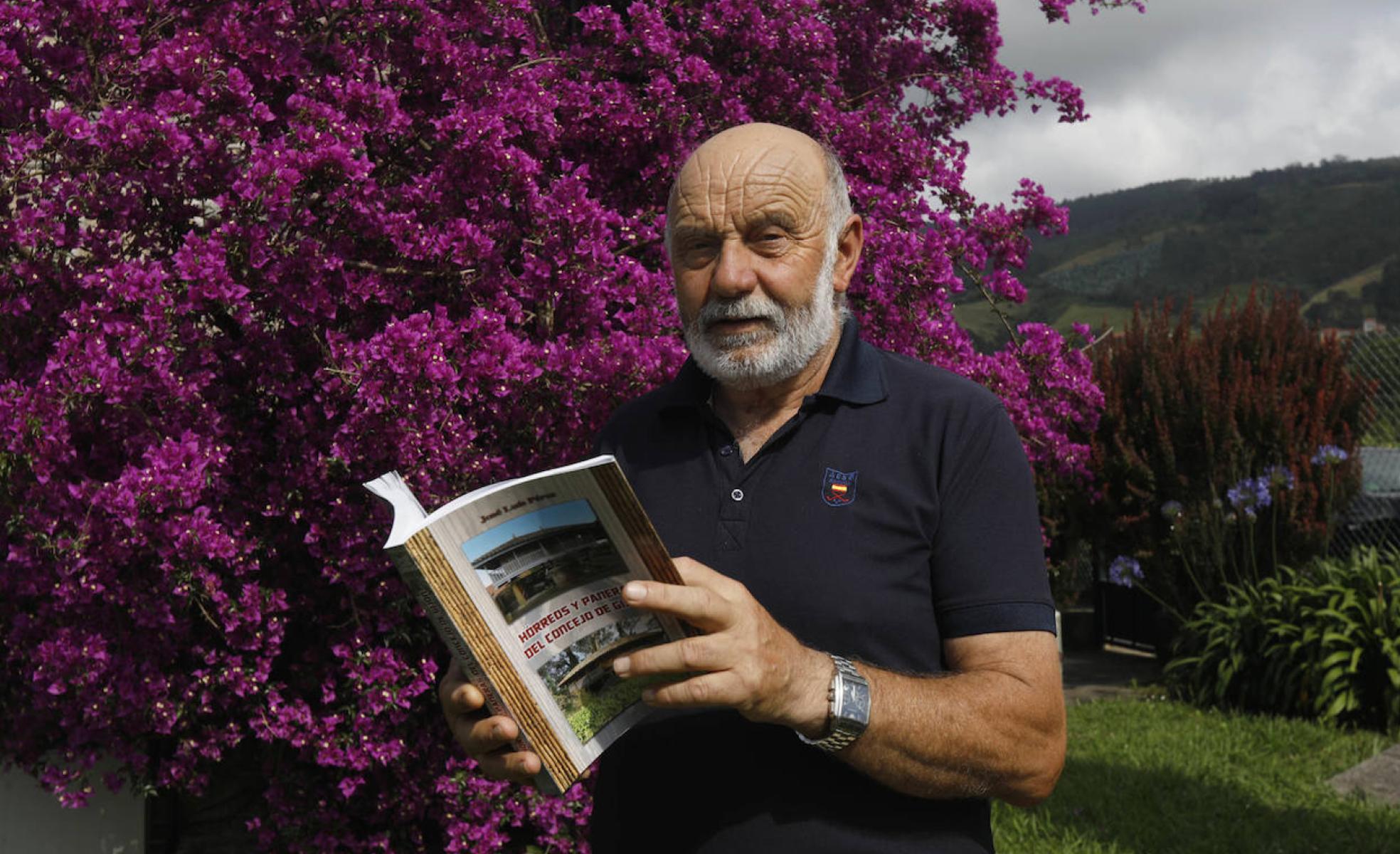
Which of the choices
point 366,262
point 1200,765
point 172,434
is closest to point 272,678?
point 172,434

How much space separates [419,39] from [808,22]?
1531 mm

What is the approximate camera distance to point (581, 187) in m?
3.71

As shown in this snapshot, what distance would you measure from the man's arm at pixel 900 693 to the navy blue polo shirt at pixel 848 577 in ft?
0.22

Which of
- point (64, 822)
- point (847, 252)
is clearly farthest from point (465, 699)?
point (64, 822)

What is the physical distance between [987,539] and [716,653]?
48cm

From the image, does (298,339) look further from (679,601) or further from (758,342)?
(679,601)

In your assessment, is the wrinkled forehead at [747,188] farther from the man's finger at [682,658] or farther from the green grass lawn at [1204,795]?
the green grass lawn at [1204,795]

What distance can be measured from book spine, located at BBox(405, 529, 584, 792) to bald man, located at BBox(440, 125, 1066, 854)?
9cm

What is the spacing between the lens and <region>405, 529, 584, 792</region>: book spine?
144 centimetres

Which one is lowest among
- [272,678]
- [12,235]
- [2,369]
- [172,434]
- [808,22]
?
[272,678]

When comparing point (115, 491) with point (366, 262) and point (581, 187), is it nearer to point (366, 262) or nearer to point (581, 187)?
point (366, 262)

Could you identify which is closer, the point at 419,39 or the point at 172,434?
the point at 172,434

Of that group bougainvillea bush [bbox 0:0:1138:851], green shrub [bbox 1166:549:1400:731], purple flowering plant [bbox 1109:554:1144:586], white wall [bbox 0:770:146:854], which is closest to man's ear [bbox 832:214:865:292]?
bougainvillea bush [bbox 0:0:1138:851]

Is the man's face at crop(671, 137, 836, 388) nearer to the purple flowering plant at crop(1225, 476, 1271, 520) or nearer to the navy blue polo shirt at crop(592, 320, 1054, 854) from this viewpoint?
the navy blue polo shirt at crop(592, 320, 1054, 854)
